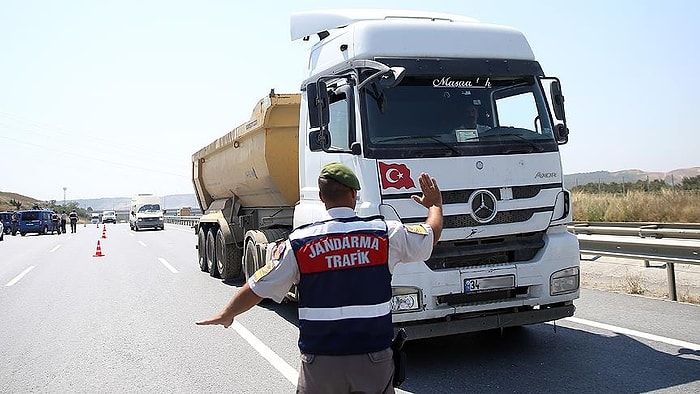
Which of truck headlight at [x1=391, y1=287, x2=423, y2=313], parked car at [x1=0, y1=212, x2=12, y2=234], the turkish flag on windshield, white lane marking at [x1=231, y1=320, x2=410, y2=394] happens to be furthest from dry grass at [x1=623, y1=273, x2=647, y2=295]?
parked car at [x1=0, y1=212, x2=12, y2=234]

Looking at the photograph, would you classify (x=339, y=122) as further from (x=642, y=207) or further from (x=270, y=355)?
(x=642, y=207)

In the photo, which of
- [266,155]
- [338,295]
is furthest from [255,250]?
[338,295]

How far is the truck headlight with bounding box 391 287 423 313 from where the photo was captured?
18.2ft

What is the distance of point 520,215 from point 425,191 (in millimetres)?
2773

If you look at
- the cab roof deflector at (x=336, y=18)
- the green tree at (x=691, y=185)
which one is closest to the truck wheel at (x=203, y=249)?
the cab roof deflector at (x=336, y=18)

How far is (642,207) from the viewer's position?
24.3 metres

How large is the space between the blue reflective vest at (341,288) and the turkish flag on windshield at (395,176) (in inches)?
106

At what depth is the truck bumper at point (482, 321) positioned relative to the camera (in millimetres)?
5637

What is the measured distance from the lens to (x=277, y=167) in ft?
29.6

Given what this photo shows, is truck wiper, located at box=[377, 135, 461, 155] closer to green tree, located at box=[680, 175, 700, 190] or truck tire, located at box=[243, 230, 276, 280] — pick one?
truck tire, located at box=[243, 230, 276, 280]

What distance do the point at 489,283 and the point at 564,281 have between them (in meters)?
0.81

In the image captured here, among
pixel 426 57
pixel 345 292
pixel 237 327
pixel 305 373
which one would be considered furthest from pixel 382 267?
pixel 237 327

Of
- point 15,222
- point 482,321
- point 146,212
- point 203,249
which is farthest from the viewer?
point 15,222

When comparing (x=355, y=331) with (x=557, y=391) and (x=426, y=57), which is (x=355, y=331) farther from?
(x=426, y=57)
